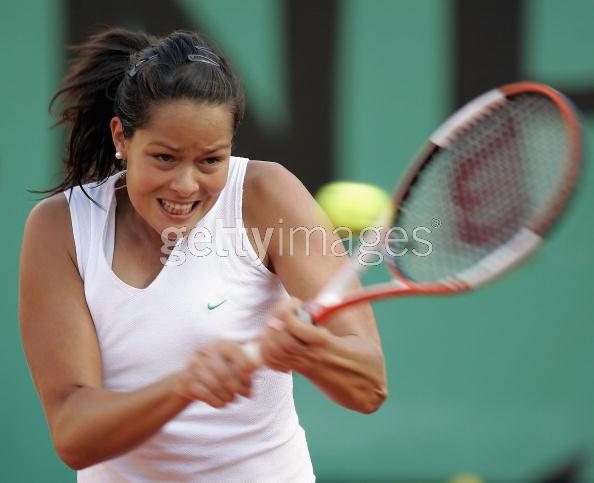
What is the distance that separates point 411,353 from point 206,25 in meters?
1.42

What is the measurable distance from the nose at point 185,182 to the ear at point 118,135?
0.70 ft

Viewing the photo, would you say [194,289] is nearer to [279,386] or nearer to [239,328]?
[239,328]

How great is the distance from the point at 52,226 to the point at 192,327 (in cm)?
37

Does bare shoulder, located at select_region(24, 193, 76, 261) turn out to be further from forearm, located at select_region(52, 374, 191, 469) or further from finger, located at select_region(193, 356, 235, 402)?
finger, located at select_region(193, 356, 235, 402)

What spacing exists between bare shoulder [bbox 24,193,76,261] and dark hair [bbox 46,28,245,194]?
149 millimetres

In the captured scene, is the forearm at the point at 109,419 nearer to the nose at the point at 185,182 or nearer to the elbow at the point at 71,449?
the elbow at the point at 71,449

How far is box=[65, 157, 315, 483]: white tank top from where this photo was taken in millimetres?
2297

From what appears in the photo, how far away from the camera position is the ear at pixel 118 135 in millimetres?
2338

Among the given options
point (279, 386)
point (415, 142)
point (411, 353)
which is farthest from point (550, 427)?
point (279, 386)

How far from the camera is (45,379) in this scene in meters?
2.25

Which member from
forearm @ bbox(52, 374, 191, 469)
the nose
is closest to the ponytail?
the nose

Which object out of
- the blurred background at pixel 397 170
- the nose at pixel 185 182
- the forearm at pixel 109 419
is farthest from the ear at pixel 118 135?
the blurred background at pixel 397 170

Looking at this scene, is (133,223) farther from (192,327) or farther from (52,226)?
(192,327)

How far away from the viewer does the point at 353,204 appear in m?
3.42
